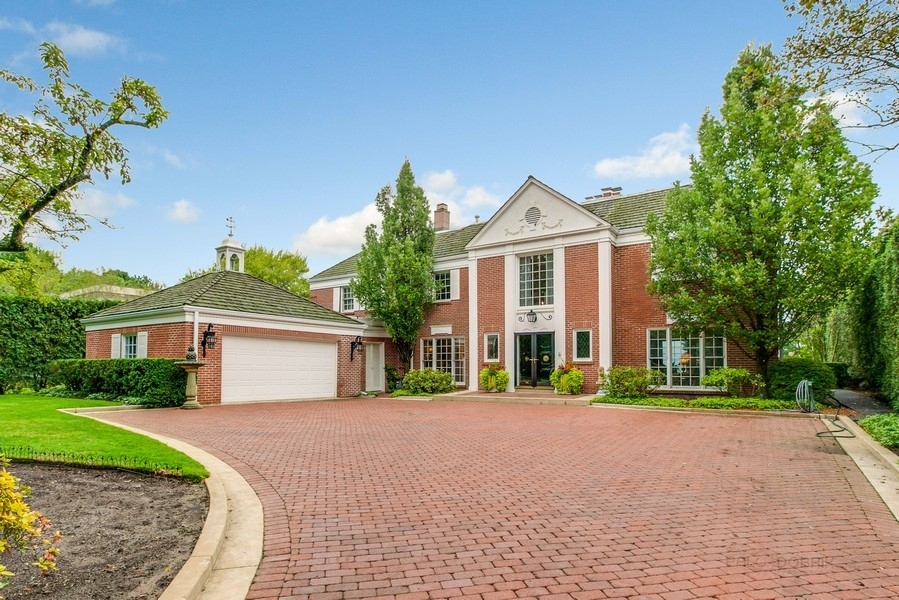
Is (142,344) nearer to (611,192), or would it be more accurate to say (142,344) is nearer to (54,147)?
(54,147)

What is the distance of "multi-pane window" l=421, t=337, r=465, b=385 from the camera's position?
2242 cm

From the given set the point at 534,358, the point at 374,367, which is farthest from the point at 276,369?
the point at 534,358

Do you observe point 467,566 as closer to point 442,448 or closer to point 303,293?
point 442,448

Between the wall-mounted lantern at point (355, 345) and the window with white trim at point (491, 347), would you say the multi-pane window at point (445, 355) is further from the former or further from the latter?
the wall-mounted lantern at point (355, 345)

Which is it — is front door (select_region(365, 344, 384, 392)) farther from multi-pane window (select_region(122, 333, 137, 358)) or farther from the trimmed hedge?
the trimmed hedge

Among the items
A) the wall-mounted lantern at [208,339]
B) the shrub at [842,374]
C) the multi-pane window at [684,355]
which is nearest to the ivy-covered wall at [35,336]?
the wall-mounted lantern at [208,339]

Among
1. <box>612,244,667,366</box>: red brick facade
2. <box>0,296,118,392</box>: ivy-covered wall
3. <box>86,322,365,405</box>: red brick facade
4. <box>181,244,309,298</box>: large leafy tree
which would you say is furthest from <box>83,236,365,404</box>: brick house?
<box>181,244,309,298</box>: large leafy tree

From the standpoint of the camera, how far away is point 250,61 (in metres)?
13.6

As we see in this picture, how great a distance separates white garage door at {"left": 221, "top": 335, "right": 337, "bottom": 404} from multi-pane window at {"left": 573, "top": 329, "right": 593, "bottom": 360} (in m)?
9.09

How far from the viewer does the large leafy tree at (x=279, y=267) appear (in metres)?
38.1

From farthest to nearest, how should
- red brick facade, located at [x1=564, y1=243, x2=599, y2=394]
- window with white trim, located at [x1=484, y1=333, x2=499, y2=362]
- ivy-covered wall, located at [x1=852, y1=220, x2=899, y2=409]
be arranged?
1. window with white trim, located at [x1=484, y1=333, x2=499, y2=362]
2. red brick facade, located at [x1=564, y1=243, x2=599, y2=394]
3. ivy-covered wall, located at [x1=852, y1=220, x2=899, y2=409]

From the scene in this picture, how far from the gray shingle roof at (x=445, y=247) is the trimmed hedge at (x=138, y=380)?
12.0 metres

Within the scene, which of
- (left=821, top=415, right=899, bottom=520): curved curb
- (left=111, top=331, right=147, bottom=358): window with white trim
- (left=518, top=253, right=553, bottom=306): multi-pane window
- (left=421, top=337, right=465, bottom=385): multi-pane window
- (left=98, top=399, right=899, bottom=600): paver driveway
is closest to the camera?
(left=98, top=399, right=899, bottom=600): paver driveway

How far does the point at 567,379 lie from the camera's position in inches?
719
